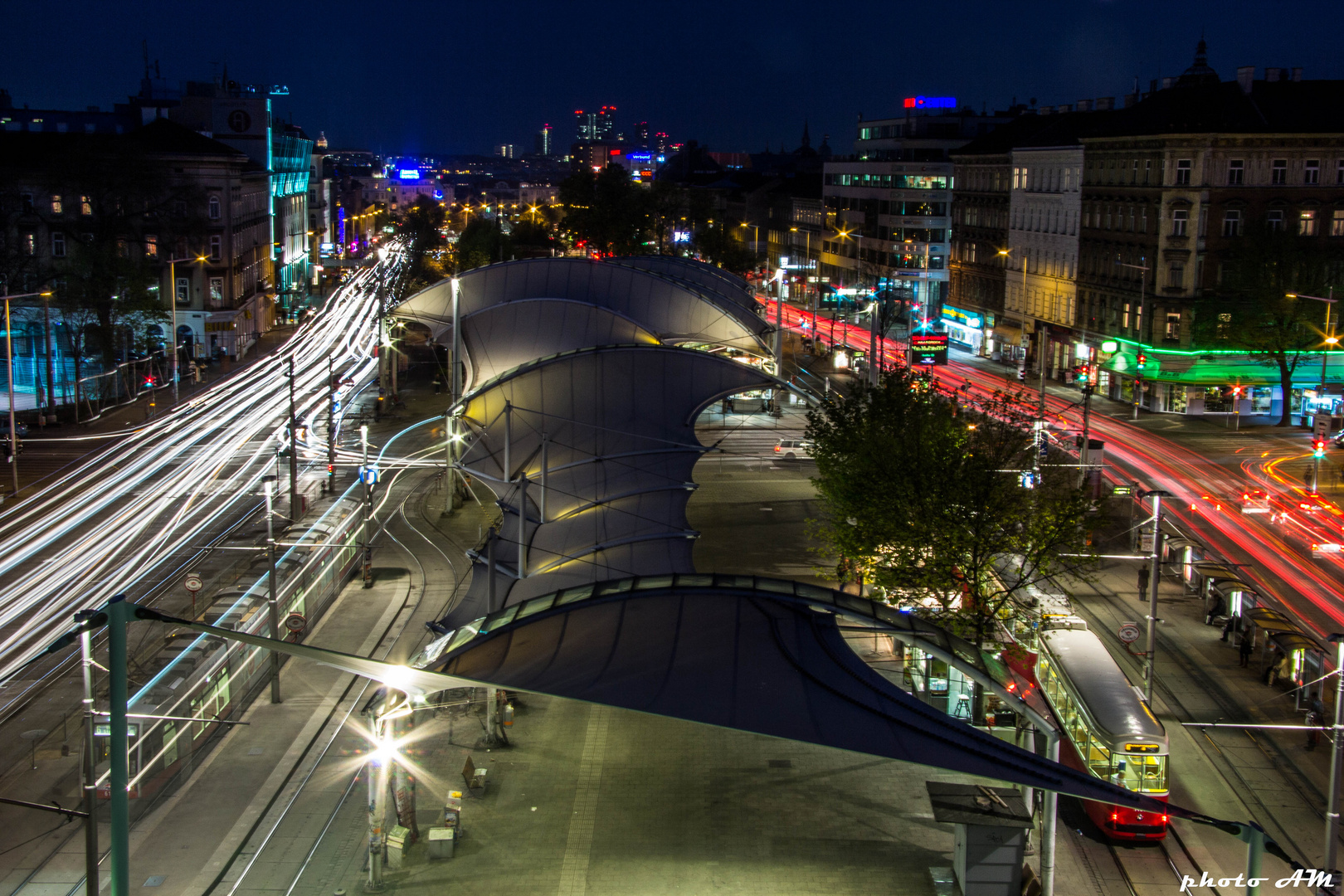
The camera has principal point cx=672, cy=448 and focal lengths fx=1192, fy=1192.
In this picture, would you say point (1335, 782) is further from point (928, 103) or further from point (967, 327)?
point (928, 103)

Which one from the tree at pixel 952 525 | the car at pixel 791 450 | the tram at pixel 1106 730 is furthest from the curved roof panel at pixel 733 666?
the car at pixel 791 450

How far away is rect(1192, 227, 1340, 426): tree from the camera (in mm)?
52875

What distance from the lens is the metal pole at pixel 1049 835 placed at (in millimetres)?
16469

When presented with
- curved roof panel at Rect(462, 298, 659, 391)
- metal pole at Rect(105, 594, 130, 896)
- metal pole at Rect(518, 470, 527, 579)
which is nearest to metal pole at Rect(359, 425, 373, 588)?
curved roof panel at Rect(462, 298, 659, 391)

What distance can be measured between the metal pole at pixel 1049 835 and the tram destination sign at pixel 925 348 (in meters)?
50.1

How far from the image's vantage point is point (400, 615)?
98.4 feet

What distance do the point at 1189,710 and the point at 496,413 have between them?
18.6 metres

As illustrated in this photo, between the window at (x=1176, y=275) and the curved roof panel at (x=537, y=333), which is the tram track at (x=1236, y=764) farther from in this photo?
the window at (x=1176, y=275)

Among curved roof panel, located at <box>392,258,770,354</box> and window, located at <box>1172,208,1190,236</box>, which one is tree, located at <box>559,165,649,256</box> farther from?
window, located at <box>1172,208,1190,236</box>

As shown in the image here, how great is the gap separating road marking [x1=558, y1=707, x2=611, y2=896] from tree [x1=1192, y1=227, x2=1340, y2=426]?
4187 centimetres

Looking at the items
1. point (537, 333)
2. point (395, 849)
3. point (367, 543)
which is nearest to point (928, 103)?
point (537, 333)

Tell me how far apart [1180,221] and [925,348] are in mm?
14828

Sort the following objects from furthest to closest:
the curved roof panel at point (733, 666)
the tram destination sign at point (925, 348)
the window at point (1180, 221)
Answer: the tram destination sign at point (925, 348) → the window at point (1180, 221) → the curved roof panel at point (733, 666)

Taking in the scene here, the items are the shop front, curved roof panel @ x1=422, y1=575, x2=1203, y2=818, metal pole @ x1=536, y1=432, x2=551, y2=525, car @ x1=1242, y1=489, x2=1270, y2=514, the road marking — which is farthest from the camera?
the shop front
